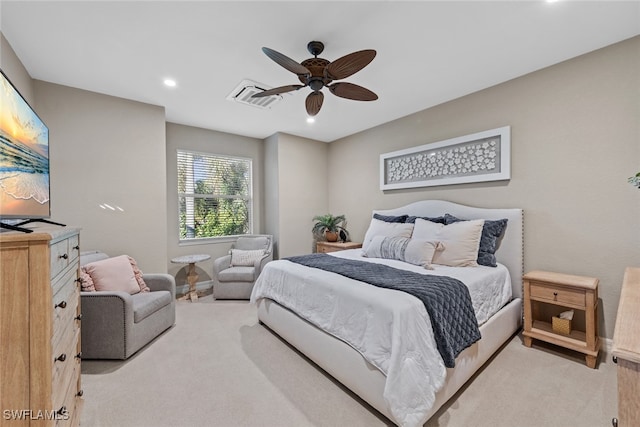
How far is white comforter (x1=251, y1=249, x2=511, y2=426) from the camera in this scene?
1.45 meters

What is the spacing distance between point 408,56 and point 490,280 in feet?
7.13

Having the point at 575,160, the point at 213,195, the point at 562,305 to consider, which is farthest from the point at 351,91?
the point at 213,195

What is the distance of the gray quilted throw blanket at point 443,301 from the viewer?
1625mm

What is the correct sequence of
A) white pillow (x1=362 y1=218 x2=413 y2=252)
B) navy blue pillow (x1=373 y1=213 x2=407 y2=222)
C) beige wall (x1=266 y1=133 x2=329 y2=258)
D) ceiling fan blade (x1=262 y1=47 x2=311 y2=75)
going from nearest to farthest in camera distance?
ceiling fan blade (x1=262 y1=47 x2=311 y2=75) → white pillow (x1=362 y1=218 x2=413 y2=252) → navy blue pillow (x1=373 y1=213 x2=407 y2=222) → beige wall (x1=266 y1=133 x2=329 y2=258)

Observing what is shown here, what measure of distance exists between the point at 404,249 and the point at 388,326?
141 centimetres

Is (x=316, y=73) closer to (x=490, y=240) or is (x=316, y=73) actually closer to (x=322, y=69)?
(x=322, y=69)

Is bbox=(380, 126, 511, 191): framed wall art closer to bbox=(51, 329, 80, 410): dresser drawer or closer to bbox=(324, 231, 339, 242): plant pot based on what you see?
bbox=(324, 231, 339, 242): plant pot

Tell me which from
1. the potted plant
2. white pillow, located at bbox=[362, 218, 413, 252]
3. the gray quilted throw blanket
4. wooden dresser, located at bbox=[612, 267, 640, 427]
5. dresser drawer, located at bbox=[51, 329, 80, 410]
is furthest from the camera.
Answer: the potted plant

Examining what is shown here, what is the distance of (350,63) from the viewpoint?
6.43ft

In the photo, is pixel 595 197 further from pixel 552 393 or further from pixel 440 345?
pixel 440 345

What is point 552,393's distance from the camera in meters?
1.84

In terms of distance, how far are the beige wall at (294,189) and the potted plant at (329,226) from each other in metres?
0.16

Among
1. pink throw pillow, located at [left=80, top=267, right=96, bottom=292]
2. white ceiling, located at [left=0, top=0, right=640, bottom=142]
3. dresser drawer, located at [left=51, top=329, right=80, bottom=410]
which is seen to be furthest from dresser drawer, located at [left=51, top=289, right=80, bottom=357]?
white ceiling, located at [left=0, top=0, right=640, bottom=142]

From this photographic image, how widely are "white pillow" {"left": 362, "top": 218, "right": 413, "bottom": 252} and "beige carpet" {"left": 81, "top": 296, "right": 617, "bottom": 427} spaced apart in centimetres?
147
